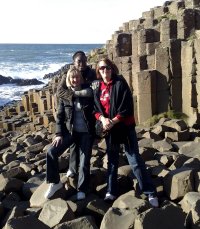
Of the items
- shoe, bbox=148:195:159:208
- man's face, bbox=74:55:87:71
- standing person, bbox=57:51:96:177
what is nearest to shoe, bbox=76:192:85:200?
standing person, bbox=57:51:96:177

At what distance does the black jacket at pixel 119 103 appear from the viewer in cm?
558

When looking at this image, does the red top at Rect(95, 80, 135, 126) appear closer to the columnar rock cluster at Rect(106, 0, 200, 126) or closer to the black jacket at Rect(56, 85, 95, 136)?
the black jacket at Rect(56, 85, 95, 136)

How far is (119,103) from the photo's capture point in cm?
561

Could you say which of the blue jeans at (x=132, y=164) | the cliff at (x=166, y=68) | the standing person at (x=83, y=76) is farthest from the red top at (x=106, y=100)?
the cliff at (x=166, y=68)

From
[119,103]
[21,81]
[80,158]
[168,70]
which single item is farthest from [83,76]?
[21,81]

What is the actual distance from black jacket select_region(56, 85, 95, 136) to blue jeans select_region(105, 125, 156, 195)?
39cm

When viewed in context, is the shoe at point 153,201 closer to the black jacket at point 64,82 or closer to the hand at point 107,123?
the hand at point 107,123

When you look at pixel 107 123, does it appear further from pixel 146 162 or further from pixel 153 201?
pixel 146 162

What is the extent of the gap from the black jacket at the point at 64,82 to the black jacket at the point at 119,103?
0.49 metres

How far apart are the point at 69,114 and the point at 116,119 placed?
805 mm

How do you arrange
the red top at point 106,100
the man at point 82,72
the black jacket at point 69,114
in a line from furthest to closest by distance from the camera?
the man at point 82,72
the black jacket at point 69,114
the red top at point 106,100

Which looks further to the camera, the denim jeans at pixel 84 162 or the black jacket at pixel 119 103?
the denim jeans at pixel 84 162

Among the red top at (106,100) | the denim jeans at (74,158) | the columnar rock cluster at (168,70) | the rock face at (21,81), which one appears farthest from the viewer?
the rock face at (21,81)

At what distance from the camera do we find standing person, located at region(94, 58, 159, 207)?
5.59 m
